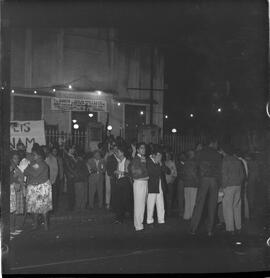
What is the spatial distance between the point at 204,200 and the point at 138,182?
0.82 m

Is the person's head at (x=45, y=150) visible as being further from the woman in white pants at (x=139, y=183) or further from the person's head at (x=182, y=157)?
the person's head at (x=182, y=157)

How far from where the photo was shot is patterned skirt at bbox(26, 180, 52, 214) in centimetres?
674

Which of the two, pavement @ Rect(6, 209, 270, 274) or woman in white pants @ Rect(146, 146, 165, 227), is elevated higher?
woman in white pants @ Rect(146, 146, 165, 227)

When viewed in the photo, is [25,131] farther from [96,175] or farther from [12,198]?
[96,175]

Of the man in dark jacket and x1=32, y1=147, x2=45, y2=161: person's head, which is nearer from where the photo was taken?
x1=32, y1=147, x2=45, y2=161: person's head

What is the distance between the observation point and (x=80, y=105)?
6766mm

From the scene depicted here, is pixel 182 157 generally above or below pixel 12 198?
above

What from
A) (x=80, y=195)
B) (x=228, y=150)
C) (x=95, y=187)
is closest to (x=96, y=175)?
(x=95, y=187)

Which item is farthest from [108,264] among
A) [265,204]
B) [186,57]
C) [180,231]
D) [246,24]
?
[246,24]

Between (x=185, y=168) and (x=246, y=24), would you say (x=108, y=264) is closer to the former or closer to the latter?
(x=185, y=168)

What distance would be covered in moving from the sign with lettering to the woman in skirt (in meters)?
0.55

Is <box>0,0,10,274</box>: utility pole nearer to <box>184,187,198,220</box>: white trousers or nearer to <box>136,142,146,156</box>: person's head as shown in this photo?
<box>136,142,146,156</box>: person's head

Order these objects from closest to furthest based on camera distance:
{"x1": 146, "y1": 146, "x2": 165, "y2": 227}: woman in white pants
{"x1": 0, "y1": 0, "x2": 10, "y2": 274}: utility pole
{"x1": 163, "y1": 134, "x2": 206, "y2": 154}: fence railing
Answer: {"x1": 0, "y1": 0, "x2": 10, "y2": 274}: utility pole → {"x1": 163, "y1": 134, "x2": 206, "y2": 154}: fence railing → {"x1": 146, "y1": 146, "x2": 165, "y2": 227}: woman in white pants

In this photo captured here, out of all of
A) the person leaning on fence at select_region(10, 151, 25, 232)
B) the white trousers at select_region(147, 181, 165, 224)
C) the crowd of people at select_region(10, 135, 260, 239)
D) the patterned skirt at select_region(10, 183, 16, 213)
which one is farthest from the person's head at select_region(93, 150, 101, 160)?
the patterned skirt at select_region(10, 183, 16, 213)
